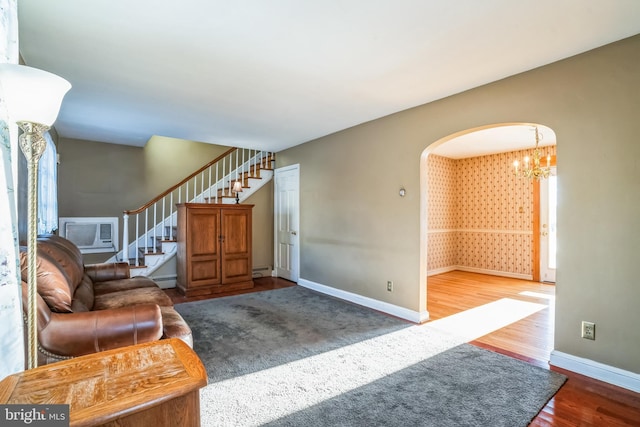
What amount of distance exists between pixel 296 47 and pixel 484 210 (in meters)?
5.85

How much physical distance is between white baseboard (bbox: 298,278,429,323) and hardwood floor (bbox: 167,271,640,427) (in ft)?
0.83

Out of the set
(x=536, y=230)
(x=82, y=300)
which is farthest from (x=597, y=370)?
(x=536, y=230)

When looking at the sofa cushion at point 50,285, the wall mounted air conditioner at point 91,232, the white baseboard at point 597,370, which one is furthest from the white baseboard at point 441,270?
the wall mounted air conditioner at point 91,232

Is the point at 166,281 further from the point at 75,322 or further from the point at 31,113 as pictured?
the point at 31,113

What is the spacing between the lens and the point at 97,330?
180 centimetres

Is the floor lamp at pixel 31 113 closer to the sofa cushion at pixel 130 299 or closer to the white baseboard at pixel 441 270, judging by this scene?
the sofa cushion at pixel 130 299

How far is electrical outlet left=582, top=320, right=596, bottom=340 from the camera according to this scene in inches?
94.0

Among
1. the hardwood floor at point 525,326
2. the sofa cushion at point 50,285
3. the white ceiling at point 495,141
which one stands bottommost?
the hardwood floor at point 525,326

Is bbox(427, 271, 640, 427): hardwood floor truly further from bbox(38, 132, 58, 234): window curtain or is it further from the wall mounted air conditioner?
the wall mounted air conditioner

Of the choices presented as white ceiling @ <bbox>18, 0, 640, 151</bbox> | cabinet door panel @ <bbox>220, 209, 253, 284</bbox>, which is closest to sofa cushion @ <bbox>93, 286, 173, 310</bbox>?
white ceiling @ <bbox>18, 0, 640, 151</bbox>

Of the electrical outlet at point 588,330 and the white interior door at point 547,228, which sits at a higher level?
the white interior door at point 547,228

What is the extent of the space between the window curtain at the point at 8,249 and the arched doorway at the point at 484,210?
515 centimetres

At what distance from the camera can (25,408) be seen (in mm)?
834

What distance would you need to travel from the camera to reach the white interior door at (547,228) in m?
5.65
